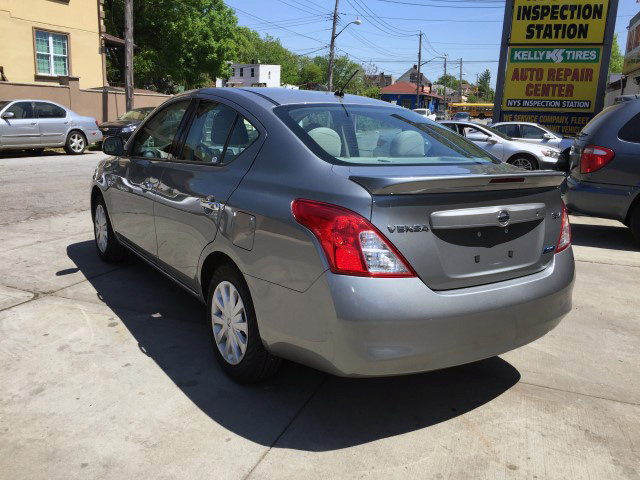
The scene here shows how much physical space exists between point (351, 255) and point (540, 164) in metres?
12.3

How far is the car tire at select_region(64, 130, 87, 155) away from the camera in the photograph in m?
17.0

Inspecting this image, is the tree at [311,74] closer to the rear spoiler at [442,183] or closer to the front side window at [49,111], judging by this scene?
the front side window at [49,111]

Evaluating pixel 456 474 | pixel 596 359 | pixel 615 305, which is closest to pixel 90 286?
pixel 456 474

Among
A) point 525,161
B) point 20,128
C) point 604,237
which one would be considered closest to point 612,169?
point 604,237

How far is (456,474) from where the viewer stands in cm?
257

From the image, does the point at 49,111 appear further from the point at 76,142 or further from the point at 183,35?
the point at 183,35

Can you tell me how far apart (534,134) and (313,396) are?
13.2 m

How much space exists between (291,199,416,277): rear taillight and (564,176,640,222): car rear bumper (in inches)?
205

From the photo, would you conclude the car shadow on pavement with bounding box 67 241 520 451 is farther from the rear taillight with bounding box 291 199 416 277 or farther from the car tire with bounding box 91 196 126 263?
the car tire with bounding box 91 196 126 263

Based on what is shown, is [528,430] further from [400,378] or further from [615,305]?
[615,305]

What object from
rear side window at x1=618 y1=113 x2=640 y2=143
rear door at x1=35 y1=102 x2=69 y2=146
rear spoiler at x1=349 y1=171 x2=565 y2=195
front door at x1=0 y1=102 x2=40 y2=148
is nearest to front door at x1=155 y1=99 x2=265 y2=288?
rear spoiler at x1=349 y1=171 x2=565 y2=195

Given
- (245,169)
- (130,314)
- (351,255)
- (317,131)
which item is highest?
(317,131)

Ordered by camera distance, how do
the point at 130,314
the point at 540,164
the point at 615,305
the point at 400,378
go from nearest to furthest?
the point at 400,378 → the point at 130,314 → the point at 615,305 → the point at 540,164

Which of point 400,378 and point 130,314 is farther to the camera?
point 130,314
